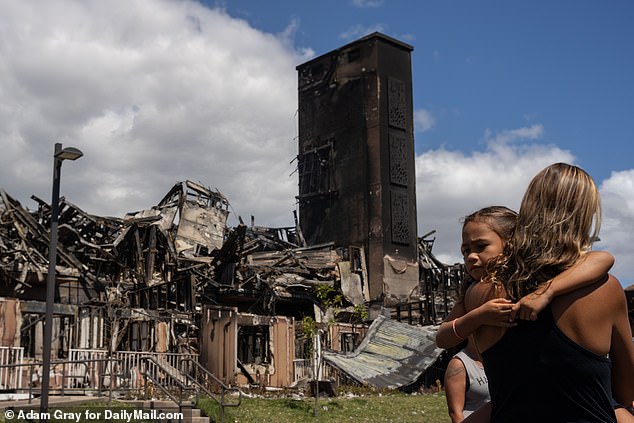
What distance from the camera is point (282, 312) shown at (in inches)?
1367

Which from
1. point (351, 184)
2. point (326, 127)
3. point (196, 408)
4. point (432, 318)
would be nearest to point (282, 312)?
point (432, 318)

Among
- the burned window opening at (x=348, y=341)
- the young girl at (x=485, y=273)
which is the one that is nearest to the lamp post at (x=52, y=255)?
the young girl at (x=485, y=273)

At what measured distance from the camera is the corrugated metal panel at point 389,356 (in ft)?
74.8

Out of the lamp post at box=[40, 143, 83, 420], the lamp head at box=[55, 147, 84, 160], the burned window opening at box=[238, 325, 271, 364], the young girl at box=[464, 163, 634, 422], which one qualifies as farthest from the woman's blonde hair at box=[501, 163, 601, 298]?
the burned window opening at box=[238, 325, 271, 364]

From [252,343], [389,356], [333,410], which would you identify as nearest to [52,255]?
[333,410]

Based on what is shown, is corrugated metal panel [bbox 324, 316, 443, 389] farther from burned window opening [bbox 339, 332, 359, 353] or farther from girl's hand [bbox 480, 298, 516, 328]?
girl's hand [bbox 480, 298, 516, 328]

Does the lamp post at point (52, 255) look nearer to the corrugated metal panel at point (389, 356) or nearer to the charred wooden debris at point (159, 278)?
the charred wooden debris at point (159, 278)

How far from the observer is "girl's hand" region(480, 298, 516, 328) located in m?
2.24

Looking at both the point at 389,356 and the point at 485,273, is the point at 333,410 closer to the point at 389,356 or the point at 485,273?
the point at 389,356

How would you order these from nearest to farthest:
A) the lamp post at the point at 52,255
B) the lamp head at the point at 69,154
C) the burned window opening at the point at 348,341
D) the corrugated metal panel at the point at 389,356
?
the lamp post at the point at 52,255 < the lamp head at the point at 69,154 < the corrugated metal panel at the point at 389,356 < the burned window opening at the point at 348,341

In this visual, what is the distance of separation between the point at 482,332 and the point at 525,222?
1.25 feet

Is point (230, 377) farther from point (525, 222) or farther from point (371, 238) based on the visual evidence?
point (525, 222)

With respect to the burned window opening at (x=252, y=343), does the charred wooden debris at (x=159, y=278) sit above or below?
above

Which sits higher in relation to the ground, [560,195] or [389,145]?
[389,145]
